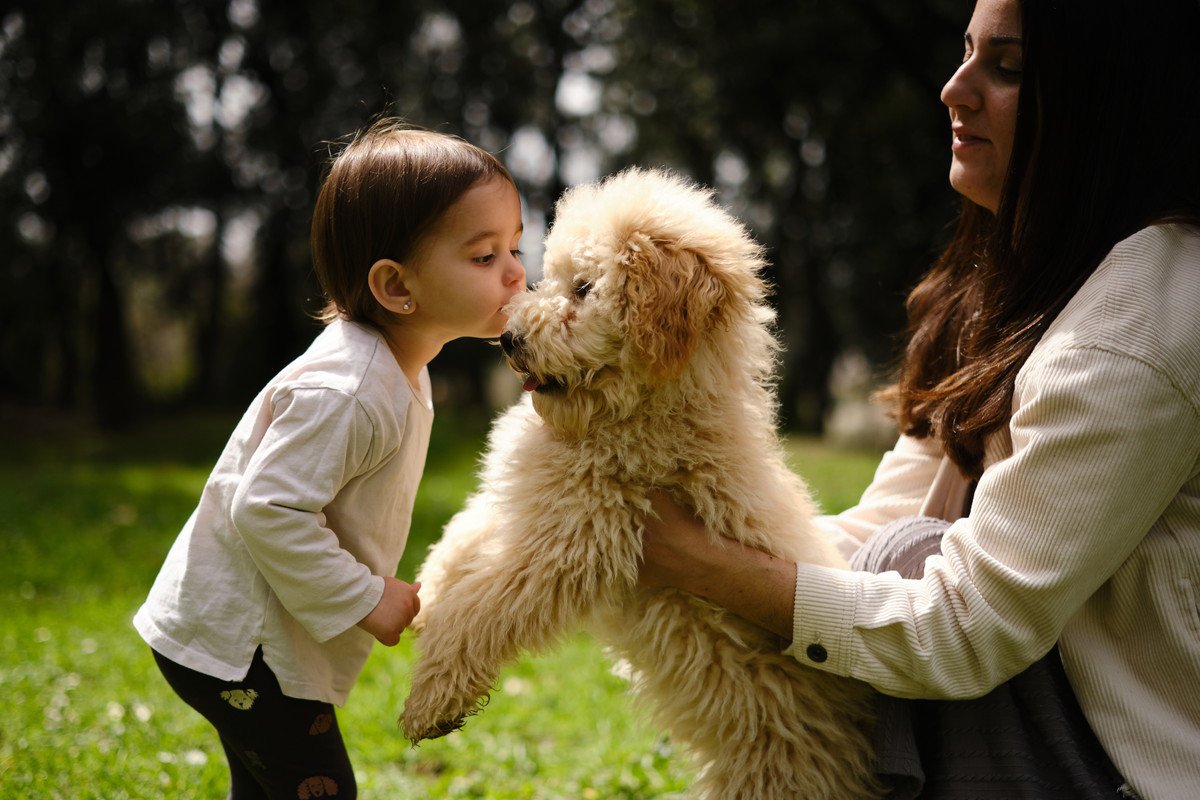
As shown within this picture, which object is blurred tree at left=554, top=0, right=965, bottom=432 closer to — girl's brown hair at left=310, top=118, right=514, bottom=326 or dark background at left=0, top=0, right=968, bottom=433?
dark background at left=0, top=0, right=968, bottom=433

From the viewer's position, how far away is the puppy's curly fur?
212 cm

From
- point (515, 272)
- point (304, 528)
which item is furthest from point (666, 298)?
point (304, 528)

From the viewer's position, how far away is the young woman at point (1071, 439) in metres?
1.82

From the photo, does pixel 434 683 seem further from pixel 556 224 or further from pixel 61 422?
pixel 61 422

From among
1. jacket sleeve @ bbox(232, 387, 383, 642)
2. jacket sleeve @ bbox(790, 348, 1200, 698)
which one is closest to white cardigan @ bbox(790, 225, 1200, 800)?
jacket sleeve @ bbox(790, 348, 1200, 698)

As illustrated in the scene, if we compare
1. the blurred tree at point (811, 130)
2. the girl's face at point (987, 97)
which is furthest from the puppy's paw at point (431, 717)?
the blurred tree at point (811, 130)

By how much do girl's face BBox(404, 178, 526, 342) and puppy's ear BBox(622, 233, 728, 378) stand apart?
0.42 metres

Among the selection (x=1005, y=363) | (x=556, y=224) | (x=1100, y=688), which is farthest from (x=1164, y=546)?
(x=556, y=224)

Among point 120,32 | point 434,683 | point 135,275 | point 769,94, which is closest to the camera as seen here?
point 434,683

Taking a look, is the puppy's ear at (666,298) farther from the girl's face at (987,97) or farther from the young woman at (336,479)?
the girl's face at (987,97)

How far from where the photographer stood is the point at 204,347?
21750 mm

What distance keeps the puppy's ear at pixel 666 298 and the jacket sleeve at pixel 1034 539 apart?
0.62m

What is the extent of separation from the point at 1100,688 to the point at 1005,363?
694 millimetres

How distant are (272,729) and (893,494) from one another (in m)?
1.77
